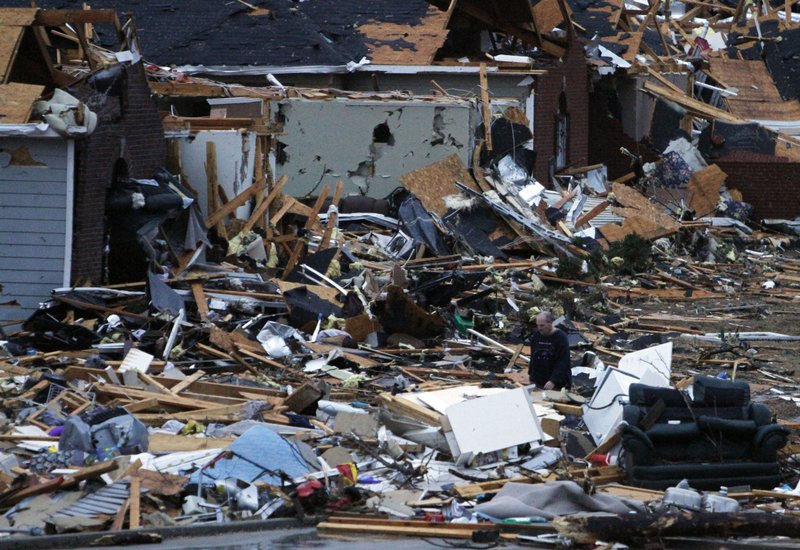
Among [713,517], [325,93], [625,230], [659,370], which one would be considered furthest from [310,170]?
[713,517]

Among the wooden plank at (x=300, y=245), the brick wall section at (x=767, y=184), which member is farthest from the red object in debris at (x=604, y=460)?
the brick wall section at (x=767, y=184)

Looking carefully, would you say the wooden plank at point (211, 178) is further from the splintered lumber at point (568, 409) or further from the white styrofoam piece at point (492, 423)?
the white styrofoam piece at point (492, 423)

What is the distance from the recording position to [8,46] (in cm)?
1603

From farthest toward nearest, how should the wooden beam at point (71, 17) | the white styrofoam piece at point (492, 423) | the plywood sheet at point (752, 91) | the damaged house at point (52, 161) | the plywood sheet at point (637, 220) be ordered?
the plywood sheet at point (752, 91), the plywood sheet at point (637, 220), the wooden beam at point (71, 17), the damaged house at point (52, 161), the white styrofoam piece at point (492, 423)

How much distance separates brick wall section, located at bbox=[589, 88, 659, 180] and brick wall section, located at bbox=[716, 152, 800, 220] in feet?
8.70

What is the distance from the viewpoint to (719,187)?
93.2ft

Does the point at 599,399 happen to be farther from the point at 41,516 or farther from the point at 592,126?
the point at 592,126

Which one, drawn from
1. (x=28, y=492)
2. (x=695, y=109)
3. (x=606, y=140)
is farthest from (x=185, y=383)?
(x=695, y=109)

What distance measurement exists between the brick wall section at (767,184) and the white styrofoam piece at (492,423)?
68.2ft

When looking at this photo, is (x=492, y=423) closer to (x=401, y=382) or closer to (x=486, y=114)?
(x=401, y=382)

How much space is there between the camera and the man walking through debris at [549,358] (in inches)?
511

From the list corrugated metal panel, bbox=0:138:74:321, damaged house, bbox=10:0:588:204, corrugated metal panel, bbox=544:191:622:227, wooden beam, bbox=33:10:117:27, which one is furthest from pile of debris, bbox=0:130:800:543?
wooden beam, bbox=33:10:117:27

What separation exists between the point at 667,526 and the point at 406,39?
20.0m

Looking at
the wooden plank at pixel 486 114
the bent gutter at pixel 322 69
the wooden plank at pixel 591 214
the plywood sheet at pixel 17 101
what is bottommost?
the wooden plank at pixel 591 214
